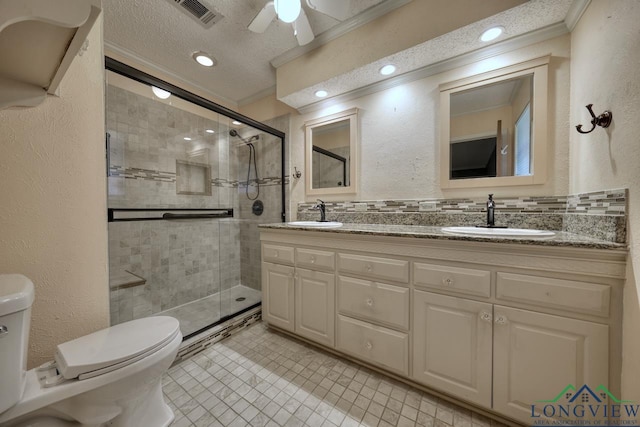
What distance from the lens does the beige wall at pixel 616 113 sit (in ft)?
2.62

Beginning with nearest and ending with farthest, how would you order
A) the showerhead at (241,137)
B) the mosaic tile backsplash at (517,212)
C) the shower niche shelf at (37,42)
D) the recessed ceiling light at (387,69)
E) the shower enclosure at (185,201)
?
the shower niche shelf at (37,42) < the mosaic tile backsplash at (517,212) < the recessed ceiling light at (387,69) < the shower enclosure at (185,201) < the showerhead at (241,137)

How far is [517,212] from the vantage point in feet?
4.71

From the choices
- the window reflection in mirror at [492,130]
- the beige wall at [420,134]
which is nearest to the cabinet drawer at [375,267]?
the beige wall at [420,134]

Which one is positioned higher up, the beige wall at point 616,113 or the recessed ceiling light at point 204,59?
the recessed ceiling light at point 204,59

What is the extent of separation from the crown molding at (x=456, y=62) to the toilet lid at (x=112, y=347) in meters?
2.15

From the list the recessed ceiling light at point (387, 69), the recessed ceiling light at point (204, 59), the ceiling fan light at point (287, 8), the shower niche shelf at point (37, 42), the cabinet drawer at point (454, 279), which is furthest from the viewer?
the recessed ceiling light at point (204, 59)

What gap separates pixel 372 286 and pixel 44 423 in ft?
4.69

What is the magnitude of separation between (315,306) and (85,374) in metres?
1.14

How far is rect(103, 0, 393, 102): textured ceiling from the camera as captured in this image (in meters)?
1.54

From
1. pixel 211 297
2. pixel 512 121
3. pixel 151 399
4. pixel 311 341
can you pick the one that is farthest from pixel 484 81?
pixel 211 297

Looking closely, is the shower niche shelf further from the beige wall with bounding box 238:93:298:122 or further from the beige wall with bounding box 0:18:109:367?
the beige wall with bounding box 238:93:298:122

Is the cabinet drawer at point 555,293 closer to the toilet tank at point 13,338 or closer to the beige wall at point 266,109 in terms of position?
the toilet tank at point 13,338

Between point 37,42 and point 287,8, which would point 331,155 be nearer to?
point 287,8

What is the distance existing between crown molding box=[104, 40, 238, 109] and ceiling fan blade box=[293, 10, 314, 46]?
1.51 meters
